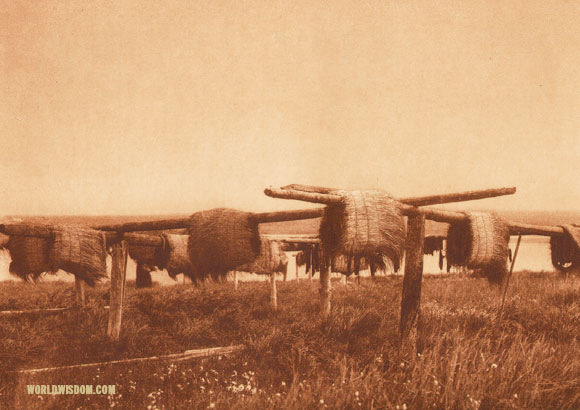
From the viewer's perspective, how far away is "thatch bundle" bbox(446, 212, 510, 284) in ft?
17.3

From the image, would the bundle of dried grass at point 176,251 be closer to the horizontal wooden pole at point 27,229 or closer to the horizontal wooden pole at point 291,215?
the horizontal wooden pole at point 27,229

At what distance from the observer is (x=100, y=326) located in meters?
8.99

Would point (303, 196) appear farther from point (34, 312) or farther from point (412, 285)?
point (34, 312)

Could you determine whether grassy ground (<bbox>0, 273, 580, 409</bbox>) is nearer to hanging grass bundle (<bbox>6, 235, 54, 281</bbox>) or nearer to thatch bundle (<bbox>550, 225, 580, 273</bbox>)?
thatch bundle (<bbox>550, 225, 580, 273</bbox>)

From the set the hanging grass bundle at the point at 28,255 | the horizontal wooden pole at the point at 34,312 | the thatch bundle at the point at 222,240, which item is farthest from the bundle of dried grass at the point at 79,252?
the horizontal wooden pole at the point at 34,312

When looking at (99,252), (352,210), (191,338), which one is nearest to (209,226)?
(352,210)

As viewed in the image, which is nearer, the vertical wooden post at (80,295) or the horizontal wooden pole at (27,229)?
the horizontal wooden pole at (27,229)

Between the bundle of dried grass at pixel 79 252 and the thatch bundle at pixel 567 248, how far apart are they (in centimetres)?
636

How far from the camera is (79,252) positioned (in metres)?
5.71

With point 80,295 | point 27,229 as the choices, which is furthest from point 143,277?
point 27,229

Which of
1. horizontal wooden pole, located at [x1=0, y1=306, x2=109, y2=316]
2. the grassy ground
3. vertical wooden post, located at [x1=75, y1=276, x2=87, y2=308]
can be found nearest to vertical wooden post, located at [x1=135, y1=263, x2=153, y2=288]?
the grassy ground

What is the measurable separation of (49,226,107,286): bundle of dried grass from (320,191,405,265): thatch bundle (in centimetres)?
304

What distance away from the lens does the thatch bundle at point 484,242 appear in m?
5.28

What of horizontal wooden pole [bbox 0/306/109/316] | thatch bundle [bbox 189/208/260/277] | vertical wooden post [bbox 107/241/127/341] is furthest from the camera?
horizontal wooden pole [bbox 0/306/109/316]
